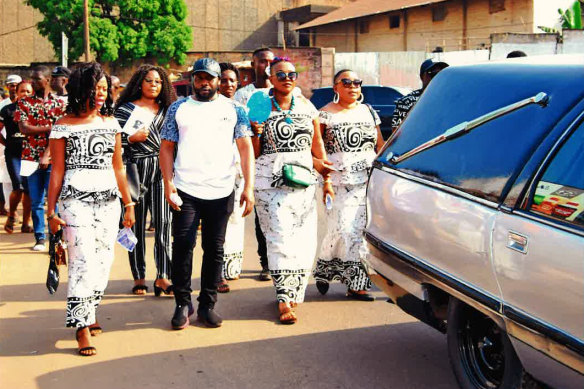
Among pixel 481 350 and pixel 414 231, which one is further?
pixel 414 231

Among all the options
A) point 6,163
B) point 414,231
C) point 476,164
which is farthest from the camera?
point 6,163

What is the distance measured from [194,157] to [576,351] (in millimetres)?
3288

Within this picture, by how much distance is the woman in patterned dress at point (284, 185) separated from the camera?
5977 mm

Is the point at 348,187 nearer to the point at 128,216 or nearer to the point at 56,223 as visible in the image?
the point at 128,216

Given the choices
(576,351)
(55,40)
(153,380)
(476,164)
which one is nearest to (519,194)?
(476,164)

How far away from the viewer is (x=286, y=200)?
6004 millimetres

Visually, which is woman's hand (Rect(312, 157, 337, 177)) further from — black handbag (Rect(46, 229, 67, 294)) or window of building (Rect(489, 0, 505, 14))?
window of building (Rect(489, 0, 505, 14))

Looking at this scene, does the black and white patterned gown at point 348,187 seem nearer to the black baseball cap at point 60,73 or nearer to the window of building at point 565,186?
Result: the window of building at point 565,186

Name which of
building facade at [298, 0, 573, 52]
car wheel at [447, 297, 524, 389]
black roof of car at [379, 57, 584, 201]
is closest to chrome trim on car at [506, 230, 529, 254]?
black roof of car at [379, 57, 584, 201]

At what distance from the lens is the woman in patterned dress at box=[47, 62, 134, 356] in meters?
5.18

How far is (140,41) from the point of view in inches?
1558

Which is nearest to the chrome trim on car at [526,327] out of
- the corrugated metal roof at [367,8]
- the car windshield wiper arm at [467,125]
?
Result: the car windshield wiper arm at [467,125]

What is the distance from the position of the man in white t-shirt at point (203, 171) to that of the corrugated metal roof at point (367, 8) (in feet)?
105

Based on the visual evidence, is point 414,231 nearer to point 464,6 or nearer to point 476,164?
point 476,164
